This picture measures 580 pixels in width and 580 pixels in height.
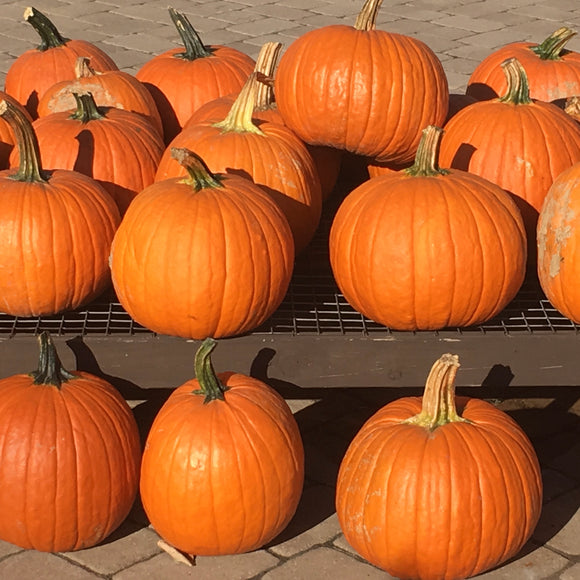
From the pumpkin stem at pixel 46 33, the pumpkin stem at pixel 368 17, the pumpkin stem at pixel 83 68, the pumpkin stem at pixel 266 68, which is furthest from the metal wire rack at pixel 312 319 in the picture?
the pumpkin stem at pixel 46 33

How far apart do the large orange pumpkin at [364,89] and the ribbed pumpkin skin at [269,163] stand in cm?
13

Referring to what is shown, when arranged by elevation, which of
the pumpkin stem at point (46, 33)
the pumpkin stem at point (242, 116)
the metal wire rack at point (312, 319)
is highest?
the pumpkin stem at point (46, 33)

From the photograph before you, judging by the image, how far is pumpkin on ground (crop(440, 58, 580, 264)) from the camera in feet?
12.5

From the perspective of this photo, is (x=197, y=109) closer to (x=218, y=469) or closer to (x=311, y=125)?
(x=311, y=125)

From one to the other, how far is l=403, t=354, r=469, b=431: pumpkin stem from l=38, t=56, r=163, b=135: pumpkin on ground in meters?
1.75

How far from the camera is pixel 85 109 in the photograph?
4.02m

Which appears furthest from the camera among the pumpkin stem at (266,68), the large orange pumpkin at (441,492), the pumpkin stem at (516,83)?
the pumpkin stem at (266,68)

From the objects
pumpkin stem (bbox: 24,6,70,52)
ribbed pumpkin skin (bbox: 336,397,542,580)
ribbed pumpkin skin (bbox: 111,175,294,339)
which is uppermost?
pumpkin stem (bbox: 24,6,70,52)

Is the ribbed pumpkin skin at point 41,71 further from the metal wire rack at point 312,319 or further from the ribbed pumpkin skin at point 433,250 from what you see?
the ribbed pumpkin skin at point 433,250

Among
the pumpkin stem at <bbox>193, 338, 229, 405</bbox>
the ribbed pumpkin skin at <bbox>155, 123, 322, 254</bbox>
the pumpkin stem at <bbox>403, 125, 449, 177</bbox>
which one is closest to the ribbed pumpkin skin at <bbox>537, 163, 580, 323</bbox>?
the pumpkin stem at <bbox>403, 125, 449, 177</bbox>

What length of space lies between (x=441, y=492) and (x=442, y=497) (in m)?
0.01

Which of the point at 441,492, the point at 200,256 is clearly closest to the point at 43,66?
the point at 200,256

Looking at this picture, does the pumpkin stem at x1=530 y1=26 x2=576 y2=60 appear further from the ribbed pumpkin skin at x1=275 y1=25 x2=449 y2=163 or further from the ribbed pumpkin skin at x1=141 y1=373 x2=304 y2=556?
the ribbed pumpkin skin at x1=141 y1=373 x2=304 y2=556

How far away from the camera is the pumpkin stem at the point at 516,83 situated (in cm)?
388
